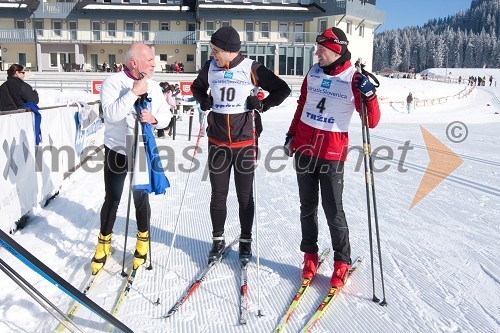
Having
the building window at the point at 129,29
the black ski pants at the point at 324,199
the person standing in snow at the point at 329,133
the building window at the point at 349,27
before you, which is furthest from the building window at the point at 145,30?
the black ski pants at the point at 324,199

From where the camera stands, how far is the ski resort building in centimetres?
3909

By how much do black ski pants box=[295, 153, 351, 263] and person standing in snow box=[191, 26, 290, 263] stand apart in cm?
49

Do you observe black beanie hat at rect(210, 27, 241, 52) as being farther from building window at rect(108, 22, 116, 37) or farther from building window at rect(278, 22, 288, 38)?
building window at rect(108, 22, 116, 37)

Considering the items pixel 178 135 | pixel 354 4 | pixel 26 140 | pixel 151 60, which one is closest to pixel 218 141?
pixel 151 60

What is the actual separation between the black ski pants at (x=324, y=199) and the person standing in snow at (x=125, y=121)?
1.19m

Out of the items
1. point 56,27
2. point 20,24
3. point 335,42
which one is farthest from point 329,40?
point 20,24

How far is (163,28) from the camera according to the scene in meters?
41.0

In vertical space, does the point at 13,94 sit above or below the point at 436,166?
above

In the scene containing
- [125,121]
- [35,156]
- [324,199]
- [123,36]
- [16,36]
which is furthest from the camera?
[123,36]

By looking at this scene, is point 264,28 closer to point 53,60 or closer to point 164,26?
point 164,26

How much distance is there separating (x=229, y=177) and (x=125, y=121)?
949mm

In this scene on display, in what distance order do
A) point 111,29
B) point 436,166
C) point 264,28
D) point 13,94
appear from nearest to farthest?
point 13,94 → point 436,166 → point 264,28 → point 111,29

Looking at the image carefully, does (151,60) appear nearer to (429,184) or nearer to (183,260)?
(183,260)

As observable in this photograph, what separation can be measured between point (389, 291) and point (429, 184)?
415 centimetres
